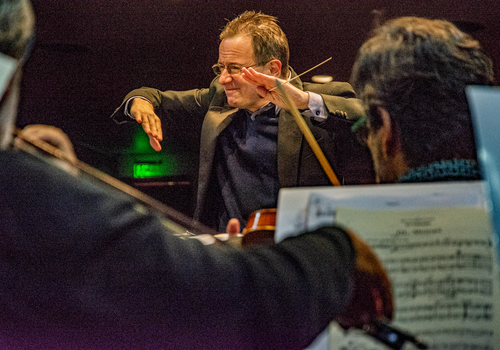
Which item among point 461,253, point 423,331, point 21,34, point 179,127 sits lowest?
point 423,331

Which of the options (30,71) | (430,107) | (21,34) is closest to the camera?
(21,34)

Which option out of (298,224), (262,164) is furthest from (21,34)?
(262,164)

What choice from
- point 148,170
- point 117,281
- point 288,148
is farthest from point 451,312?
point 148,170

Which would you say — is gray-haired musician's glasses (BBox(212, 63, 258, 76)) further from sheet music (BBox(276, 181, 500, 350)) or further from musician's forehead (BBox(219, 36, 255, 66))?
sheet music (BBox(276, 181, 500, 350))

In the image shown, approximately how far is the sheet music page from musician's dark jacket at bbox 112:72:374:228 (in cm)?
63

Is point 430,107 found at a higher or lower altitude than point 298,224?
higher

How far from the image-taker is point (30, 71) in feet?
5.59

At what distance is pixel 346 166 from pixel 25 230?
3.72ft

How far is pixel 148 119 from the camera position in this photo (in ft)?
5.26

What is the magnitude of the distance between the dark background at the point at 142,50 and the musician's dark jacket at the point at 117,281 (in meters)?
1.09

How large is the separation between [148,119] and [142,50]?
0.25 meters

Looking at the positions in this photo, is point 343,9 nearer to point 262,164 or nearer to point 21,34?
point 262,164

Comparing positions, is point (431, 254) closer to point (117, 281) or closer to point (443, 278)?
point (443, 278)

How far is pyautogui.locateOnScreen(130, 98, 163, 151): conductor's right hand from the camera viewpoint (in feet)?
5.20
